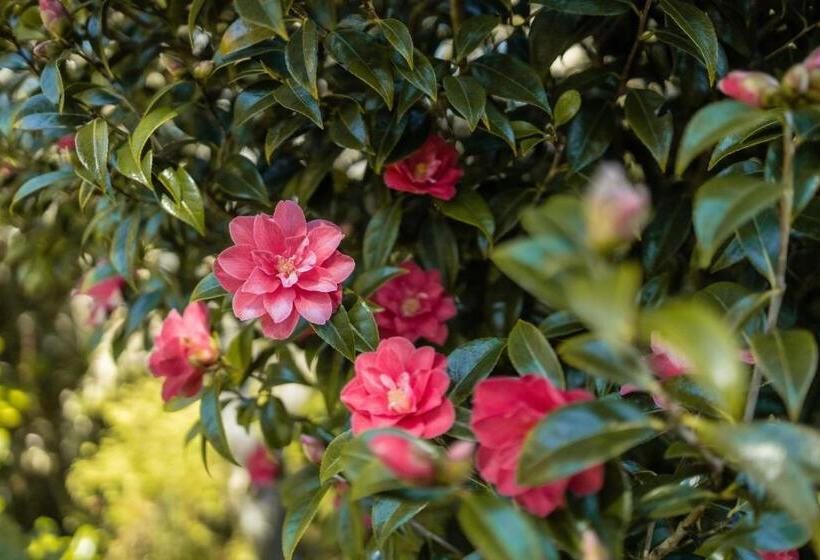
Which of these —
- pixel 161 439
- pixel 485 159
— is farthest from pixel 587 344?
pixel 161 439

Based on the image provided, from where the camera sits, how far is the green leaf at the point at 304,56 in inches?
36.3

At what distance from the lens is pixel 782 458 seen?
1.78ft

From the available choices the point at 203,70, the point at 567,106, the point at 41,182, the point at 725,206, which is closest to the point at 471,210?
the point at 567,106

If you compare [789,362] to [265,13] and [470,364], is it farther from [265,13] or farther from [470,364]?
[265,13]

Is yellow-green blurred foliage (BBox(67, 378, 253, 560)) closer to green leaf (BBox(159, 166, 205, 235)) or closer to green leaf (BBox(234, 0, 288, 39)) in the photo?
green leaf (BBox(159, 166, 205, 235))

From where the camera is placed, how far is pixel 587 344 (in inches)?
23.2

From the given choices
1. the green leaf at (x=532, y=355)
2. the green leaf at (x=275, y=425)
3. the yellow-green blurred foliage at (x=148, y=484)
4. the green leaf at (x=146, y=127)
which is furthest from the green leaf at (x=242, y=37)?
the yellow-green blurred foliage at (x=148, y=484)

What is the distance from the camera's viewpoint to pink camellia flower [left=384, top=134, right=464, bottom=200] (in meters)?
1.10

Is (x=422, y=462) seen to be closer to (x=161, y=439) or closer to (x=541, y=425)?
(x=541, y=425)

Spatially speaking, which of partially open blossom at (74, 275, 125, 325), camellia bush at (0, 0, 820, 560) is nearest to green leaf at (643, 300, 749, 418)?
camellia bush at (0, 0, 820, 560)

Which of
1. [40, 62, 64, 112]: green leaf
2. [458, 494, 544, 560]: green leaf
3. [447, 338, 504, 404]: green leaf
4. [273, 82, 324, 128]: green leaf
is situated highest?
[273, 82, 324, 128]: green leaf

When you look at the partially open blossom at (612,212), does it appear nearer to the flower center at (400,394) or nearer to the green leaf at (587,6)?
the flower center at (400,394)

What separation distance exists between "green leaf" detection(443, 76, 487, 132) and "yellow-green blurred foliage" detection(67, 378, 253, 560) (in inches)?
62.0

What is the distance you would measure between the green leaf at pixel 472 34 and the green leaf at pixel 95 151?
45 centimetres
